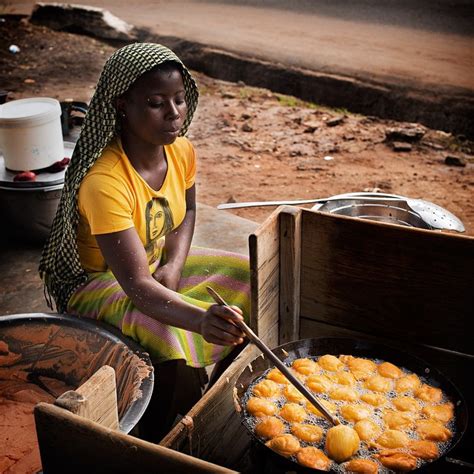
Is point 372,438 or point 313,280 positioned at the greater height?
point 313,280

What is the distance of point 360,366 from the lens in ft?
6.82

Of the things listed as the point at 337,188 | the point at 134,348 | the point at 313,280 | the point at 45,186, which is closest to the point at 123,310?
the point at 134,348

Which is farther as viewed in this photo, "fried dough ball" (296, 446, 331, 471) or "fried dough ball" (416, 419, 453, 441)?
"fried dough ball" (416, 419, 453, 441)

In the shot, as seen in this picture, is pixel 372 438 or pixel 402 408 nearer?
pixel 372 438

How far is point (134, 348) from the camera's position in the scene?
7.53 ft

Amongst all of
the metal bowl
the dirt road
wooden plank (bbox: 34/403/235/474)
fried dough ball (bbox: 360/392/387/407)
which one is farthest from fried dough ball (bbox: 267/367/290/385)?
the dirt road

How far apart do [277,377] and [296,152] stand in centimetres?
451

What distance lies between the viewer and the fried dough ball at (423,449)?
173 centimetres

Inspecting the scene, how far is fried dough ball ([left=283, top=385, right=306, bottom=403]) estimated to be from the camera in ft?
6.39

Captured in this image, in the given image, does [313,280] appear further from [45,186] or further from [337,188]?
[337,188]

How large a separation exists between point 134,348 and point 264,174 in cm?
380

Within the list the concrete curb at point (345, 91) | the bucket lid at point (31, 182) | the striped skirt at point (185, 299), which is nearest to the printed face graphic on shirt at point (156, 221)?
the striped skirt at point (185, 299)

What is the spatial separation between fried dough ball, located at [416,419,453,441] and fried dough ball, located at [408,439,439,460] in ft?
0.08

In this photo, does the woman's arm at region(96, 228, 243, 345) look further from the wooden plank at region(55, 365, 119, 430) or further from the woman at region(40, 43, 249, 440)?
the wooden plank at region(55, 365, 119, 430)
